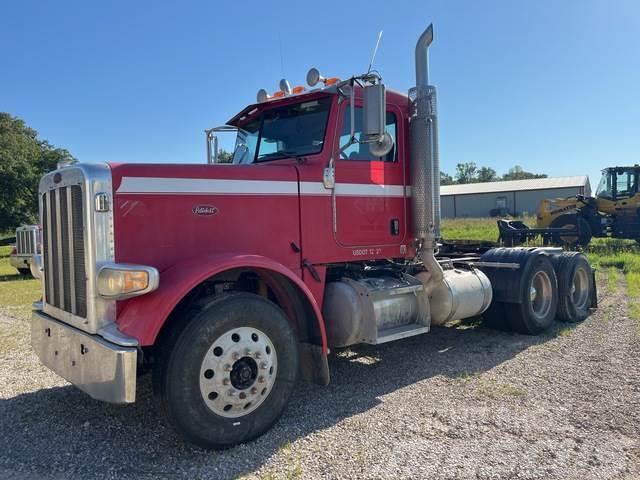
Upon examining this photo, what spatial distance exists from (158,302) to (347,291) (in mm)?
2079

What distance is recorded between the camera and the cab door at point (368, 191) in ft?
17.2

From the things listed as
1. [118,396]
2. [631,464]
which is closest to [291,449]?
[118,396]

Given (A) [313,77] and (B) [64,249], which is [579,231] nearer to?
(A) [313,77]

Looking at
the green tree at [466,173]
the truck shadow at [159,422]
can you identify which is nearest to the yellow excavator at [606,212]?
the truck shadow at [159,422]

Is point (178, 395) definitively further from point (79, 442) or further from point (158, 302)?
point (79, 442)

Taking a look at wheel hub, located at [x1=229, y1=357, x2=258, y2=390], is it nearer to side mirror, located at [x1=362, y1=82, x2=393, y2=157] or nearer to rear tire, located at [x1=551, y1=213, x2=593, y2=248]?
side mirror, located at [x1=362, y1=82, x2=393, y2=157]

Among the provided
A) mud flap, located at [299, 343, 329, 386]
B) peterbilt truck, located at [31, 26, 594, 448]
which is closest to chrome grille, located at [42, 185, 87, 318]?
peterbilt truck, located at [31, 26, 594, 448]

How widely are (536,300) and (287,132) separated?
15.2ft

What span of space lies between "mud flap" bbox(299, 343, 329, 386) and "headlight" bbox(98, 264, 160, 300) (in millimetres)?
1567

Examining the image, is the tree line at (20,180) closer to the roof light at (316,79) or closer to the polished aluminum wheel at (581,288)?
the polished aluminum wheel at (581,288)

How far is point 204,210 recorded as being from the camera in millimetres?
4305

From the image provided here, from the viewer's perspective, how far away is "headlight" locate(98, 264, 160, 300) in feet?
11.8

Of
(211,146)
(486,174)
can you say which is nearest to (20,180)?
(211,146)

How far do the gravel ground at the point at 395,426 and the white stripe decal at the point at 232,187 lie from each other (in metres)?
1.89
